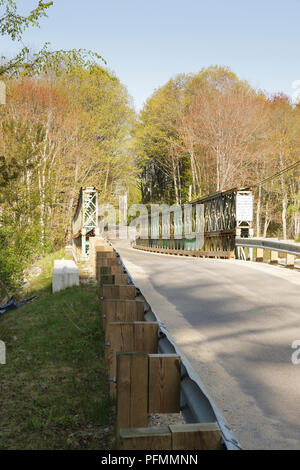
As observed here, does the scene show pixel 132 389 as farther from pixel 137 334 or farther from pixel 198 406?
pixel 137 334

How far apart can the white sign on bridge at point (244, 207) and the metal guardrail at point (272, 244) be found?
81cm

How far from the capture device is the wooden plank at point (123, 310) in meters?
4.63

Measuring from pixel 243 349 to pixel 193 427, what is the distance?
370 cm

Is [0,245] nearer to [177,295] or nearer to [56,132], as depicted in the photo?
[177,295]

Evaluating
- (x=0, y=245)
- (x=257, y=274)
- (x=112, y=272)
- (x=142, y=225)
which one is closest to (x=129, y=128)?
(x=142, y=225)

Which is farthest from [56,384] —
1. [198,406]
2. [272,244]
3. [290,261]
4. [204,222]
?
[204,222]

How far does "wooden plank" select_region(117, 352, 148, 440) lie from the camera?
267 cm

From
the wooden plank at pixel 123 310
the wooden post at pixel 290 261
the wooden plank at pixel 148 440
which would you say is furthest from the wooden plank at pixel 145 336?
the wooden post at pixel 290 261

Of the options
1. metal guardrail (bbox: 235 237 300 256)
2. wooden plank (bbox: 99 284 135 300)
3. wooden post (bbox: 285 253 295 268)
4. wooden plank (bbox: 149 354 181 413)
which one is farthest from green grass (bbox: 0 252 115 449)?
wooden post (bbox: 285 253 295 268)

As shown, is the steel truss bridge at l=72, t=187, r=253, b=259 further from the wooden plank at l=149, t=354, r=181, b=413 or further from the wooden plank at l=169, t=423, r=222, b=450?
the wooden plank at l=169, t=423, r=222, b=450

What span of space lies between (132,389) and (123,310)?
6.52 ft

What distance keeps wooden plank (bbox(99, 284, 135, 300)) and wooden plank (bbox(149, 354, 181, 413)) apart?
8.18 feet

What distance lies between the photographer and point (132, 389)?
8.85 ft

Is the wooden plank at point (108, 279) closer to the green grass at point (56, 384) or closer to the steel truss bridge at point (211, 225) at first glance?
the green grass at point (56, 384)
